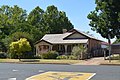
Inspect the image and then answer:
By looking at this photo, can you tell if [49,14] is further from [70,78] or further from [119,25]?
[70,78]

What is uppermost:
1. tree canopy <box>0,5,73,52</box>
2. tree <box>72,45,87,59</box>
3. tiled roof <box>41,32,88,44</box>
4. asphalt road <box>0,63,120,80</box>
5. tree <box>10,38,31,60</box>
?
tree canopy <box>0,5,73,52</box>

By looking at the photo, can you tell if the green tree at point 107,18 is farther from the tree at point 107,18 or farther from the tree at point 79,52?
the tree at point 79,52

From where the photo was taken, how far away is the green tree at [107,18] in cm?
4575

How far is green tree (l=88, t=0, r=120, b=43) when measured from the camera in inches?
1801

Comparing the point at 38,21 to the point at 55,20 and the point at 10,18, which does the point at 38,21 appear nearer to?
the point at 55,20

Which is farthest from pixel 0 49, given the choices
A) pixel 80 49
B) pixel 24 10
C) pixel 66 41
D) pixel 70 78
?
pixel 70 78

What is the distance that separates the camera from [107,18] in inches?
1850

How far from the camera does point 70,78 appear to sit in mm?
20375

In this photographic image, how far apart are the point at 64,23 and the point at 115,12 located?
138 feet

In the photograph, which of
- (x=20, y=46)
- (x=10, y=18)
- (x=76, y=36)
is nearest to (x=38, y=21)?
(x=10, y=18)

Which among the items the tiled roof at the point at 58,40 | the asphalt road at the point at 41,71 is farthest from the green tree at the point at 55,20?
the asphalt road at the point at 41,71

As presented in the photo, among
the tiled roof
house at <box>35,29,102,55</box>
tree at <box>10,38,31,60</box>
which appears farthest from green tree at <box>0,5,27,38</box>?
tree at <box>10,38,31,60</box>

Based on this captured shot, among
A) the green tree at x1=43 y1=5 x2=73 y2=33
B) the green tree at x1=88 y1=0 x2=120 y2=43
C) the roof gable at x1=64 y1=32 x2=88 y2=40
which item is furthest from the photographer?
the green tree at x1=43 y1=5 x2=73 y2=33

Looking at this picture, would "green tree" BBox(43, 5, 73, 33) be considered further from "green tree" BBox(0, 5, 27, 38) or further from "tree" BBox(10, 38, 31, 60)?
"tree" BBox(10, 38, 31, 60)
